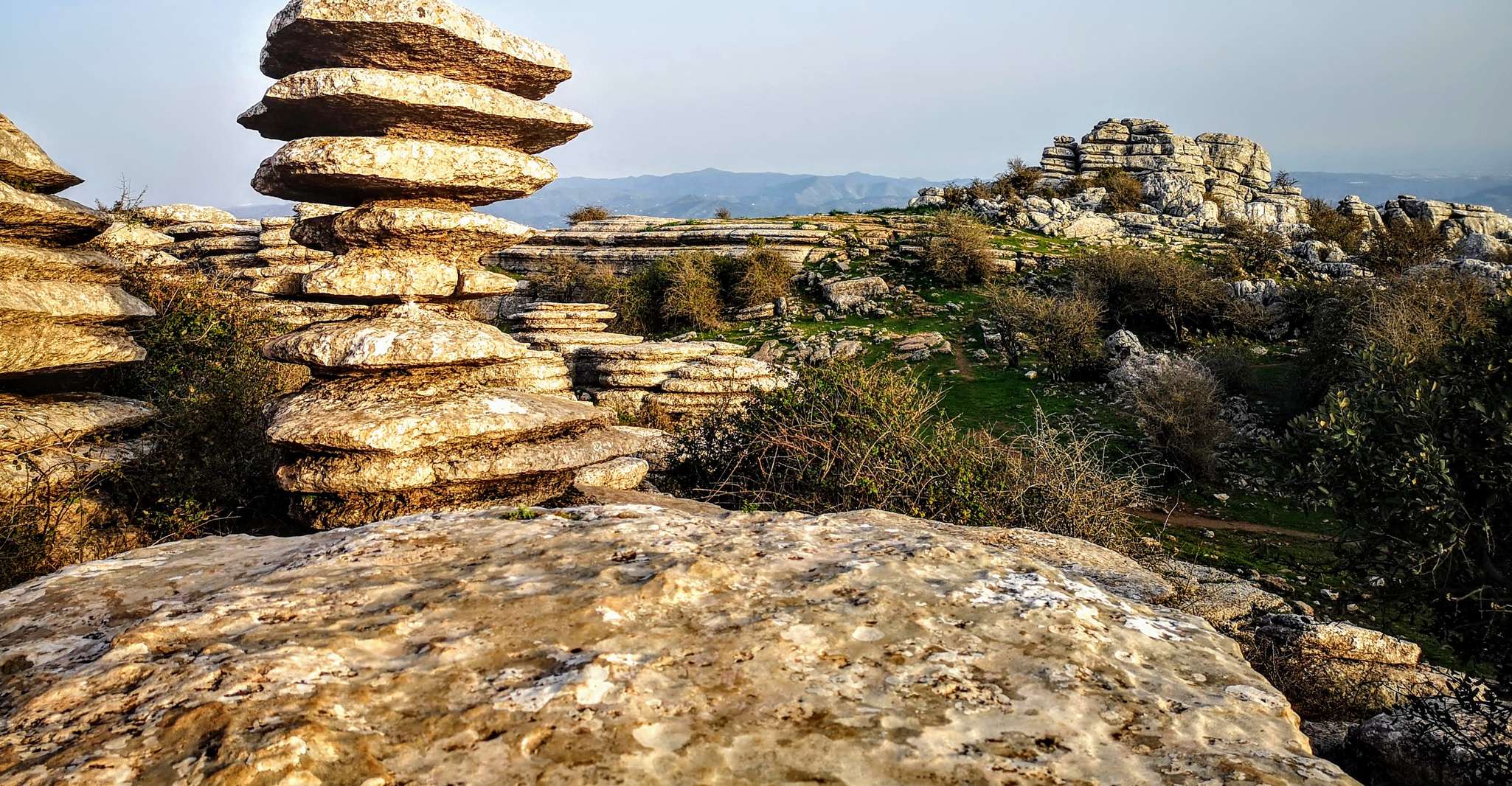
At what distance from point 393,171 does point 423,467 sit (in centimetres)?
264

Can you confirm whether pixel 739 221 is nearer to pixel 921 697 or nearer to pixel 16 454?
pixel 16 454

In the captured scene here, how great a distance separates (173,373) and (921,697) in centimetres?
1057

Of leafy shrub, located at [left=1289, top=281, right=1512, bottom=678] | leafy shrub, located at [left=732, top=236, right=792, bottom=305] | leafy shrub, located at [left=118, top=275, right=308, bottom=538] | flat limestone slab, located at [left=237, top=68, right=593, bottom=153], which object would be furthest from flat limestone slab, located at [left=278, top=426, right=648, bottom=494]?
leafy shrub, located at [left=732, top=236, right=792, bottom=305]

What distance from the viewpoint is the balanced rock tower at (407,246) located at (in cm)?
627

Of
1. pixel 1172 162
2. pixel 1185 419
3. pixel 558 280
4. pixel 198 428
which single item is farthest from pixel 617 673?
pixel 1172 162

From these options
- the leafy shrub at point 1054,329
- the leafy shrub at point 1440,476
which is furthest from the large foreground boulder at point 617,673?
the leafy shrub at point 1054,329

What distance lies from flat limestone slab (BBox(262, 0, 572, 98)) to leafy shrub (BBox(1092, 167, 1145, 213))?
3916 centimetres

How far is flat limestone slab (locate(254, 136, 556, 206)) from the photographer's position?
256 inches

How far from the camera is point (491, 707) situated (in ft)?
6.40

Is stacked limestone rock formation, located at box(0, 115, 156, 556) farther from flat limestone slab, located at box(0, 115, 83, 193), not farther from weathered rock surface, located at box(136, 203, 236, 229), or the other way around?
weathered rock surface, located at box(136, 203, 236, 229)

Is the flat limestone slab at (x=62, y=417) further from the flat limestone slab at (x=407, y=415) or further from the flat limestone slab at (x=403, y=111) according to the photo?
the flat limestone slab at (x=403, y=111)

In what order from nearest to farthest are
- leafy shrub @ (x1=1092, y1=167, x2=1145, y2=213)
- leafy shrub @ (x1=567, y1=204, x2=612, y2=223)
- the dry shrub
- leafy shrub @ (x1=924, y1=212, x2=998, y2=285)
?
the dry shrub, leafy shrub @ (x1=924, y1=212, x2=998, y2=285), leafy shrub @ (x1=1092, y1=167, x2=1145, y2=213), leafy shrub @ (x1=567, y1=204, x2=612, y2=223)

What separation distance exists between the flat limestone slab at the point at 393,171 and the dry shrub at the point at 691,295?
63.1 feet

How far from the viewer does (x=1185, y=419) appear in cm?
1445
